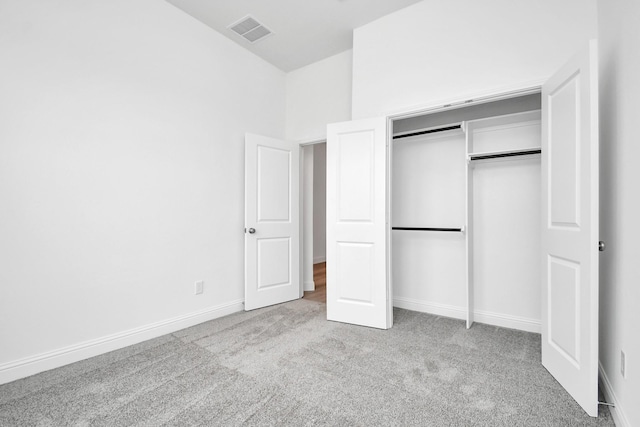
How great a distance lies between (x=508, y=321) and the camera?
295 centimetres

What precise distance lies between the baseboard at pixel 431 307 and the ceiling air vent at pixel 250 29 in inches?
131

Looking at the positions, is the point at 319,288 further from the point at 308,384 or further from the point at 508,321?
the point at 308,384

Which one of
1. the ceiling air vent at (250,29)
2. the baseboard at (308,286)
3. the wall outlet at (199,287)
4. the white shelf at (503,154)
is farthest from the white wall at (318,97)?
the wall outlet at (199,287)

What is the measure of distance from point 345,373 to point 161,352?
1.47 metres

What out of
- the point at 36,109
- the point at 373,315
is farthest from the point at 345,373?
the point at 36,109

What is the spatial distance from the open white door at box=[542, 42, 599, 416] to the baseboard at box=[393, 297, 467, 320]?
1.08 metres

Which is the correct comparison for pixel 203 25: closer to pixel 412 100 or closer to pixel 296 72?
pixel 296 72

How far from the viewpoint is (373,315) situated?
2.96 meters

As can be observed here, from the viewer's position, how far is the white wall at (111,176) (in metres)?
2.11

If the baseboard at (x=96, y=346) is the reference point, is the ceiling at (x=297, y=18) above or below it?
above

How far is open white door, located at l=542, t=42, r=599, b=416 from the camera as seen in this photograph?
63.9 inches

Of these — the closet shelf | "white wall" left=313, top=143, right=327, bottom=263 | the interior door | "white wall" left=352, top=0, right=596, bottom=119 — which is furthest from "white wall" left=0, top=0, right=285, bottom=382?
"white wall" left=313, top=143, right=327, bottom=263

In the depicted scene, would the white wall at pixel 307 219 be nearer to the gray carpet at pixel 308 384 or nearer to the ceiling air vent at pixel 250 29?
the ceiling air vent at pixel 250 29

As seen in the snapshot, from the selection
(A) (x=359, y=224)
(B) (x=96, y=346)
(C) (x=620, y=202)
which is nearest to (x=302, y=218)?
(A) (x=359, y=224)
